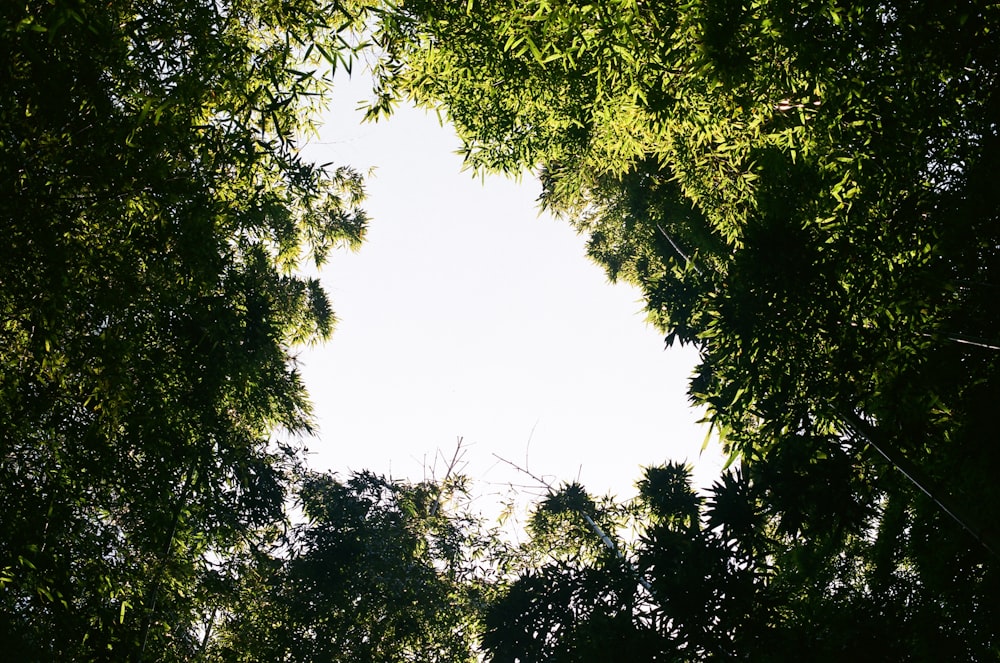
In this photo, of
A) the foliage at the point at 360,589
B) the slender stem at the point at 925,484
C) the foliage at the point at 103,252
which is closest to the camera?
the foliage at the point at 103,252

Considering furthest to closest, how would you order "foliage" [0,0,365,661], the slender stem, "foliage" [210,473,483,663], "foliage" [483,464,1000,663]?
"foliage" [210,473,483,663] → "foliage" [483,464,1000,663] → the slender stem → "foliage" [0,0,365,661]

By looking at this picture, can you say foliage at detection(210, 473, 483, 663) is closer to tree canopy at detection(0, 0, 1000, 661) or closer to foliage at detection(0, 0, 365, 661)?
tree canopy at detection(0, 0, 1000, 661)

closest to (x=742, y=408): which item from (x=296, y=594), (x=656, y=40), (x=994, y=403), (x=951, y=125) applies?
(x=994, y=403)

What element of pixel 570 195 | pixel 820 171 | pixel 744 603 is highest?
pixel 570 195

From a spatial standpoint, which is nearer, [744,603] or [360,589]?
[744,603]

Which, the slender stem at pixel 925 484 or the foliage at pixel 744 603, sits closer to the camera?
the slender stem at pixel 925 484

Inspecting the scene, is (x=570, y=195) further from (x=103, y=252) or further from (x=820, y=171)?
(x=103, y=252)

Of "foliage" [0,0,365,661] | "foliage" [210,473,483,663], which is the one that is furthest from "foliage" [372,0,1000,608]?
"foliage" [210,473,483,663]

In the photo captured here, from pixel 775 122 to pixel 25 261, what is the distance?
22.5ft

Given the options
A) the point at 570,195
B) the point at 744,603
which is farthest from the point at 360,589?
the point at 570,195

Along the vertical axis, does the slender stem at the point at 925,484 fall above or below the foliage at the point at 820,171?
below

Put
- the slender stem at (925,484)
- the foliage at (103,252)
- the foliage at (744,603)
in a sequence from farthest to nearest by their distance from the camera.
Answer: the foliage at (744,603), the slender stem at (925,484), the foliage at (103,252)

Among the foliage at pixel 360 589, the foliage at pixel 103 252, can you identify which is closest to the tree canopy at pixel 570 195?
the foliage at pixel 103 252

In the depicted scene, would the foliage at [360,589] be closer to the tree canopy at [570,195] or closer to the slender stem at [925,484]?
the tree canopy at [570,195]
